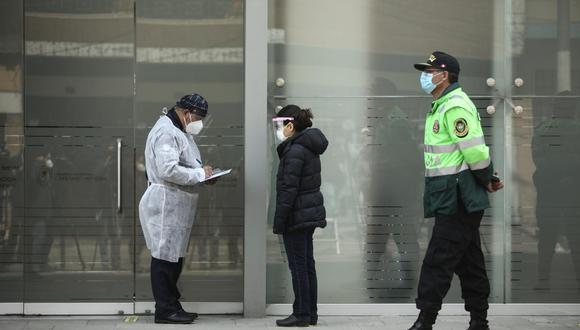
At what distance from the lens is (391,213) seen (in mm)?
8805

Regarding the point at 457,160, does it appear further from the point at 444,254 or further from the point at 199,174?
the point at 199,174

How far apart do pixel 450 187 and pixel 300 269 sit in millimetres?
1651

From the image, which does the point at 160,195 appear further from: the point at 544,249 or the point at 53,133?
the point at 544,249

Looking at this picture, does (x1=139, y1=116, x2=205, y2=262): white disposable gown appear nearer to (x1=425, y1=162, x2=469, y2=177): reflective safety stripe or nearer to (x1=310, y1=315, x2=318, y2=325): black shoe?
(x1=310, y1=315, x2=318, y2=325): black shoe

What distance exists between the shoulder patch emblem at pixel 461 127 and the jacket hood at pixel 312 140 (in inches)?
55.8

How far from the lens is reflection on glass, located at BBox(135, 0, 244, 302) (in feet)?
28.4

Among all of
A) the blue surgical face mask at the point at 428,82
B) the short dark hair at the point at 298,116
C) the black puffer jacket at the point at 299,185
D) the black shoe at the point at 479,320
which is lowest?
the black shoe at the point at 479,320

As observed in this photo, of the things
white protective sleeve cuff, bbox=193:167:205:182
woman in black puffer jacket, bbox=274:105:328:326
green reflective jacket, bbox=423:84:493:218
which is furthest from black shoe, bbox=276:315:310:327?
green reflective jacket, bbox=423:84:493:218

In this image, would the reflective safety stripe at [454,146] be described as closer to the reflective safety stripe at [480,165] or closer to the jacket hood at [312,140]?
the reflective safety stripe at [480,165]

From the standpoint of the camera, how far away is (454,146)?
7.02m

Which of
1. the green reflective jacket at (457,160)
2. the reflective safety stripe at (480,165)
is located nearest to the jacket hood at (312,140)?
the green reflective jacket at (457,160)

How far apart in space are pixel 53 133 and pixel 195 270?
163 cm

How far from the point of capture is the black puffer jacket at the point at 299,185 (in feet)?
26.1

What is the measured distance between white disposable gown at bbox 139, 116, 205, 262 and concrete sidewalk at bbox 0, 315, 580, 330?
0.60 meters
